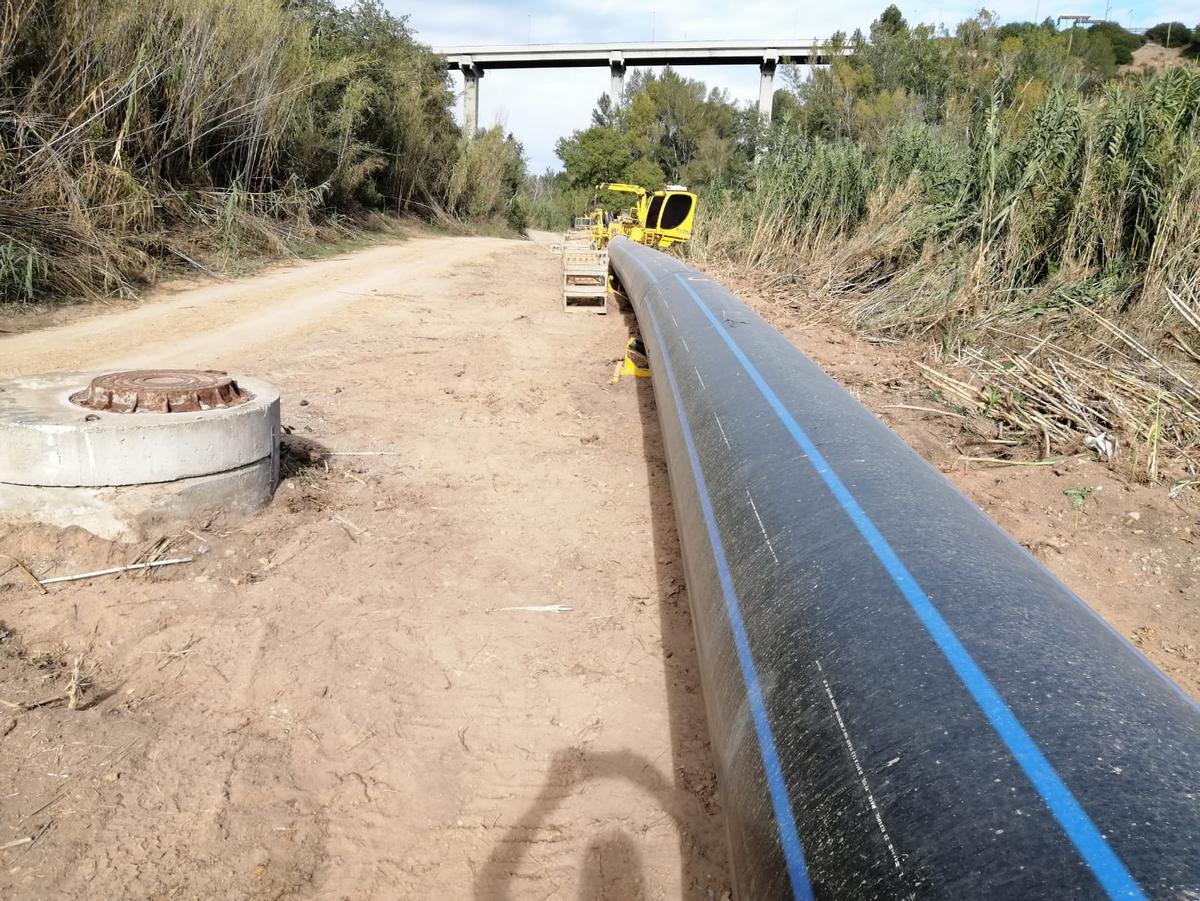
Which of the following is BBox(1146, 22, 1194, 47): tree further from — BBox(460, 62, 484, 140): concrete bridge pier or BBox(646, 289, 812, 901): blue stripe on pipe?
BBox(646, 289, 812, 901): blue stripe on pipe

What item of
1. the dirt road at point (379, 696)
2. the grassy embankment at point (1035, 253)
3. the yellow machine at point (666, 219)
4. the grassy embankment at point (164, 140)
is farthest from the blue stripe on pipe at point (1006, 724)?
the yellow machine at point (666, 219)

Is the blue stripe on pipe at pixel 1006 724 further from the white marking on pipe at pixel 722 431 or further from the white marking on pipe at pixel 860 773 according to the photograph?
the white marking on pipe at pixel 722 431

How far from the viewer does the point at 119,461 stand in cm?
315

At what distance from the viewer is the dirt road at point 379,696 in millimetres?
2006

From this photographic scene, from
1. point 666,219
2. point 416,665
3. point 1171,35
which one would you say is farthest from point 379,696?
point 1171,35

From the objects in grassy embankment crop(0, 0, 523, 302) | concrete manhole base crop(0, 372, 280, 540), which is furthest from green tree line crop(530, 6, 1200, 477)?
grassy embankment crop(0, 0, 523, 302)

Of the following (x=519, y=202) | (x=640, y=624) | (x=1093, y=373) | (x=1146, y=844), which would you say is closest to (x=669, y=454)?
(x=640, y=624)

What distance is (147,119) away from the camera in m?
10.6

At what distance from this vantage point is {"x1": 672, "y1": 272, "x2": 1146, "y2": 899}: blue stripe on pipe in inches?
35.9

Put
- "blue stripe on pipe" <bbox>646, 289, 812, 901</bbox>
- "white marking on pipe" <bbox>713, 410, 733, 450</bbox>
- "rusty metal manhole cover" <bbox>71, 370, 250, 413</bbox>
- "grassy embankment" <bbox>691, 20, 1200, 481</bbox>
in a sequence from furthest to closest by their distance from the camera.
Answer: "grassy embankment" <bbox>691, 20, 1200, 481</bbox> < "rusty metal manhole cover" <bbox>71, 370, 250, 413</bbox> < "white marking on pipe" <bbox>713, 410, 733, 450</bbox> < "blue stripe on pipe" <bbox>646, 289, 812, 901</bbox>

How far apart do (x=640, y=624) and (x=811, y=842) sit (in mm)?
1978

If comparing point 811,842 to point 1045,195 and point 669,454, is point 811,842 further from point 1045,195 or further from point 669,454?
point 1045,195

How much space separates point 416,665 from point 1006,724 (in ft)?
6.71

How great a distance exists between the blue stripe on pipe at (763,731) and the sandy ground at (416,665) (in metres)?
0.72
